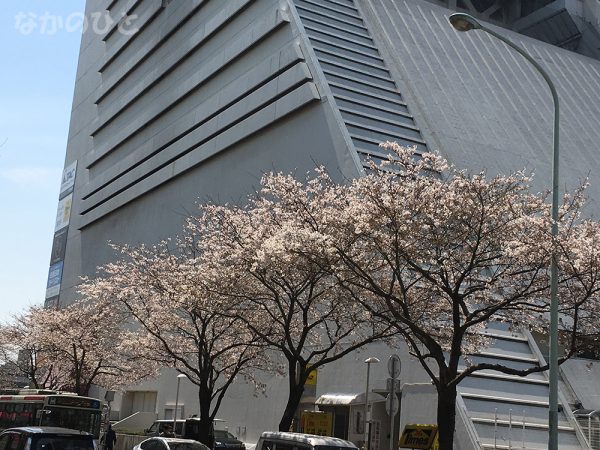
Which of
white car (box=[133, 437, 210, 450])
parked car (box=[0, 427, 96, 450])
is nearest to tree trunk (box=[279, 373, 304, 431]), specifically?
white car (box=[133, 437, 210, 450])

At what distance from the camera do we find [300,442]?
15.6 meters

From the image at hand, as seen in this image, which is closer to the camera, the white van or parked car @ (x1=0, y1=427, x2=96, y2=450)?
parked car @ (x1=0, y1=427, x2=96, y2=450)

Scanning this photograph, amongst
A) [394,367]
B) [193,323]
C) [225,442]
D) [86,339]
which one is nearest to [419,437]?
[394,367]

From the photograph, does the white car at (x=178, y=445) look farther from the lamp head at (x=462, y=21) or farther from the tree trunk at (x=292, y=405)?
the lamp head at (x=462, y=21)

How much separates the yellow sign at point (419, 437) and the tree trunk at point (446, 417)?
3765 mm

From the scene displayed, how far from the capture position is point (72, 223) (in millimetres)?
83438

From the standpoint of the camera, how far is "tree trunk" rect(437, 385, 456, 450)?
634 inches

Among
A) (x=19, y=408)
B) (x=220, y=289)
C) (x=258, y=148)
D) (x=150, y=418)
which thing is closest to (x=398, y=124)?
(x=258, y=148)

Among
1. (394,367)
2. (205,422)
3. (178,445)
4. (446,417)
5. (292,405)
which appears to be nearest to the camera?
(446,417)

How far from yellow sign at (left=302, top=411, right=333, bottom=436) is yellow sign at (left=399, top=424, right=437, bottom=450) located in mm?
6434

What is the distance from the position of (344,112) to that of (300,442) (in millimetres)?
24455

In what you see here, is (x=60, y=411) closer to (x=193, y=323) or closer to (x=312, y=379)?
(x=193, y=323)

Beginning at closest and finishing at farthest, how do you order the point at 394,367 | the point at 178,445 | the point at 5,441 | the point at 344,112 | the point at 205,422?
the point at 5,441 → the point at 394,367 → the point at 178,445 → the point at 205,422 → the point at 344,112

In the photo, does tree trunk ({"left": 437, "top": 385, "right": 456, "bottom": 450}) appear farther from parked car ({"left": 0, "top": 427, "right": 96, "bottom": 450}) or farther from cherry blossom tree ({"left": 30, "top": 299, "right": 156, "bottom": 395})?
cherry blossom tree ({"left": 30, "top": 299, "right": 156, "bottom": 395})
